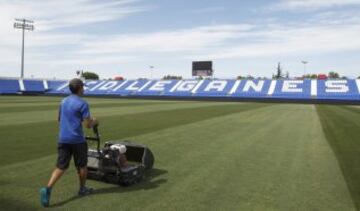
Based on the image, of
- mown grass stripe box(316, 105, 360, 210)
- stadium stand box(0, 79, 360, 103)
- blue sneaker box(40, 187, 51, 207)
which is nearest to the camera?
blue sneaker box(40, 187, 51, 207)

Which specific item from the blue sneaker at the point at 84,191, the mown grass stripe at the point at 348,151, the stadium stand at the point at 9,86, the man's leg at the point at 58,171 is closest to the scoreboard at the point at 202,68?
the stadium stand at the point at 9,86

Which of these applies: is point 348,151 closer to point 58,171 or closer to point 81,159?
point 81,159

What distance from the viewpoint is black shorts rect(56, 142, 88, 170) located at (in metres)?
6.27

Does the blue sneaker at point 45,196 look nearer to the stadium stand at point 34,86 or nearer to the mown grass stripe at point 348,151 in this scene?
the mown grass stripe at point 348,151

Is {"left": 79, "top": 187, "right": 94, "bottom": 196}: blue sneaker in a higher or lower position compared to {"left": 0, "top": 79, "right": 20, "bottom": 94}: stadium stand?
lower

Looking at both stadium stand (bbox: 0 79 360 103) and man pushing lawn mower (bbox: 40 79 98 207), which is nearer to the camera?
man pushing lawn mower (bbox: 40 79 98 207)

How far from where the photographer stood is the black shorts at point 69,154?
6273 millimetres

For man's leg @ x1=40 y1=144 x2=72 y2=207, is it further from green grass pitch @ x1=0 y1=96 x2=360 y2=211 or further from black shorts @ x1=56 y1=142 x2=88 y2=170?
green grass pitch @ x1=0 y1=96 x2=360 y2=211

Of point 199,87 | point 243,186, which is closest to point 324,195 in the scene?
point 243,186

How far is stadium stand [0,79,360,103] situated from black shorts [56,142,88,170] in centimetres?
4707

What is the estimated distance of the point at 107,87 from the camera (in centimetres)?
7050

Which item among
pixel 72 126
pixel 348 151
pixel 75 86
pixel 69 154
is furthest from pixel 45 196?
pixel 348 151

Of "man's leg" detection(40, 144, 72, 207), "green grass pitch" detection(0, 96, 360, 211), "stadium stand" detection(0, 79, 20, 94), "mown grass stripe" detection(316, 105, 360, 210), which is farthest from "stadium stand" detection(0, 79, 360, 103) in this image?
"man's leg" detection(40, 144, 72, 207)

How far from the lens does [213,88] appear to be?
63938 mm
